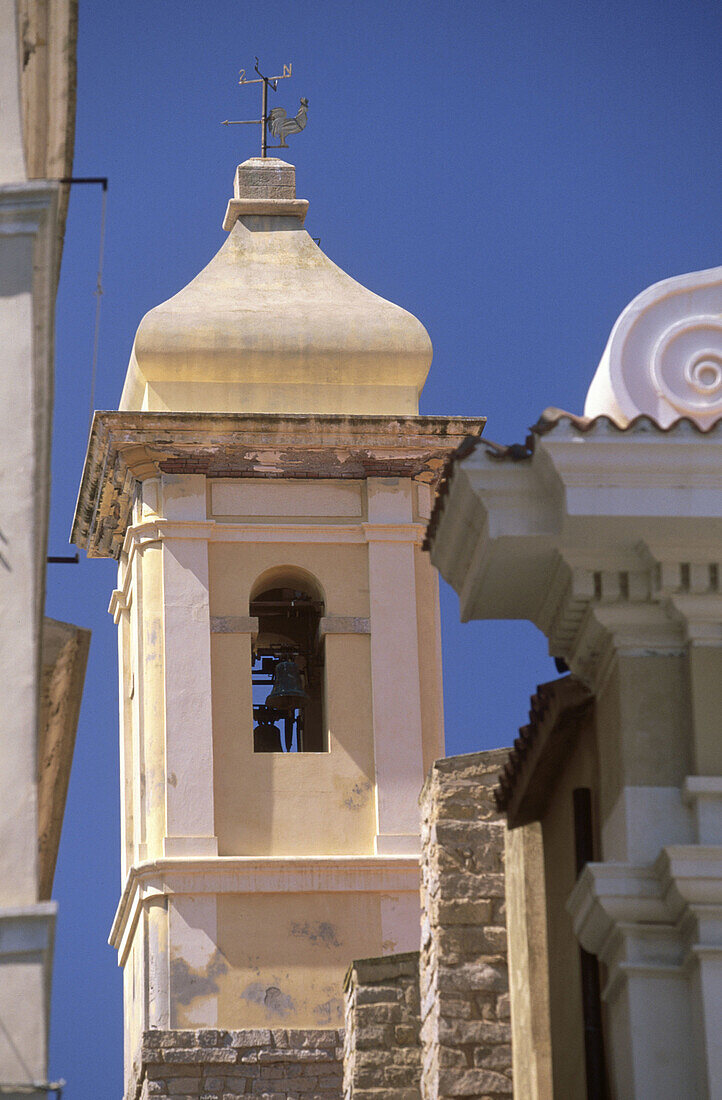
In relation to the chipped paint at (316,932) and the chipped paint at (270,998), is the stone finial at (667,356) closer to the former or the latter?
the chipped paint at (270,998)

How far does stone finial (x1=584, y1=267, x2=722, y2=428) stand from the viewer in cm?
1123

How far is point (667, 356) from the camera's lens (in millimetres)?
11336

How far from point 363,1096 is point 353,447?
8.57 meters

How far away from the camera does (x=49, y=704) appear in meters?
12.7

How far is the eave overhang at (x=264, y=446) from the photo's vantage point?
74.2 feet

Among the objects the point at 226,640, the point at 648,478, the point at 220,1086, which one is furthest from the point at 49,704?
the point at 226,640

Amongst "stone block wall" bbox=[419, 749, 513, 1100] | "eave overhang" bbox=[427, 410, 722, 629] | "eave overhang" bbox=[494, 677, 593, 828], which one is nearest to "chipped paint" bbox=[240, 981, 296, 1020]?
"stone block wall" bbox=[419, 749, 513, 1100]

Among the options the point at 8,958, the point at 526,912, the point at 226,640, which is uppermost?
the point at 226,640

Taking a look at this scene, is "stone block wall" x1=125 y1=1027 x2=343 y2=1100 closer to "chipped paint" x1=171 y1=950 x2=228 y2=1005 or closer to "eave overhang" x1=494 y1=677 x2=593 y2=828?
"chipped paint" x1=171 y1=950 x2=228 y2=1005

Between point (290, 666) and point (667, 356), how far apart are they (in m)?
11.6

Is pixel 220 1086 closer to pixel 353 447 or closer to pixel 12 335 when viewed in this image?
pixel 353 447

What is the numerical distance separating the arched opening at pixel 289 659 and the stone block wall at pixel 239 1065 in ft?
9.07

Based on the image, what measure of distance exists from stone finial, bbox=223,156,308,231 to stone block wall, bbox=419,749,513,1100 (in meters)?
11.2

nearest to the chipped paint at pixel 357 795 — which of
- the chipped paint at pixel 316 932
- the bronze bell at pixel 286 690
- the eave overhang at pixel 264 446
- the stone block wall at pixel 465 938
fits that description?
the bronze bell at pixel 286 690
